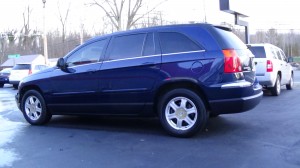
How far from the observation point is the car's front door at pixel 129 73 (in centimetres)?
640

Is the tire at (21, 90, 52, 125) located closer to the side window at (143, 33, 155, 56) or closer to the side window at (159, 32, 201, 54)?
the side window at (143, 33, 155, 56)

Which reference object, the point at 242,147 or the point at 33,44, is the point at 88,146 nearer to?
the point at 242,147

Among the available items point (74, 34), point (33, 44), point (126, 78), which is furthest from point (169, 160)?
point (33, 44)

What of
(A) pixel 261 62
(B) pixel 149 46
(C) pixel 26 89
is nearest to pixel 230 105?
(B) pixel 149 46

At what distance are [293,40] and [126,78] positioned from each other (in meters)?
80.4

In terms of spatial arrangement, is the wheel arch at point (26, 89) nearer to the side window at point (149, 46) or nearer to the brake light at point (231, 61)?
the side window at point (149, 46)

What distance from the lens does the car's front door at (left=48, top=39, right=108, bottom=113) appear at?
7.03m

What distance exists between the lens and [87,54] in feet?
23.8

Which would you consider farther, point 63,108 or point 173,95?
point 63,108

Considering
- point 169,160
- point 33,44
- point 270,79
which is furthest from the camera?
point 33,44

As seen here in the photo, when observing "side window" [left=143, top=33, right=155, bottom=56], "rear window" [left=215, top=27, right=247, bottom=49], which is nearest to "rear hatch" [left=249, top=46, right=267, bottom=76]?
"rear window" [left=215, top=27, right=247, bottom=49]

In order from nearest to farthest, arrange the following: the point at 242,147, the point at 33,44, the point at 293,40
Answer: the point at 242,147 → the point at 293,40 → the point at 33,44

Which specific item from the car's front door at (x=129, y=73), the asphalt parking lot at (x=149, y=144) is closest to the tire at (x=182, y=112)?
the asphalt parking lot at (x=149, y=144)

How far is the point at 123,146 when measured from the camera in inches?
229
